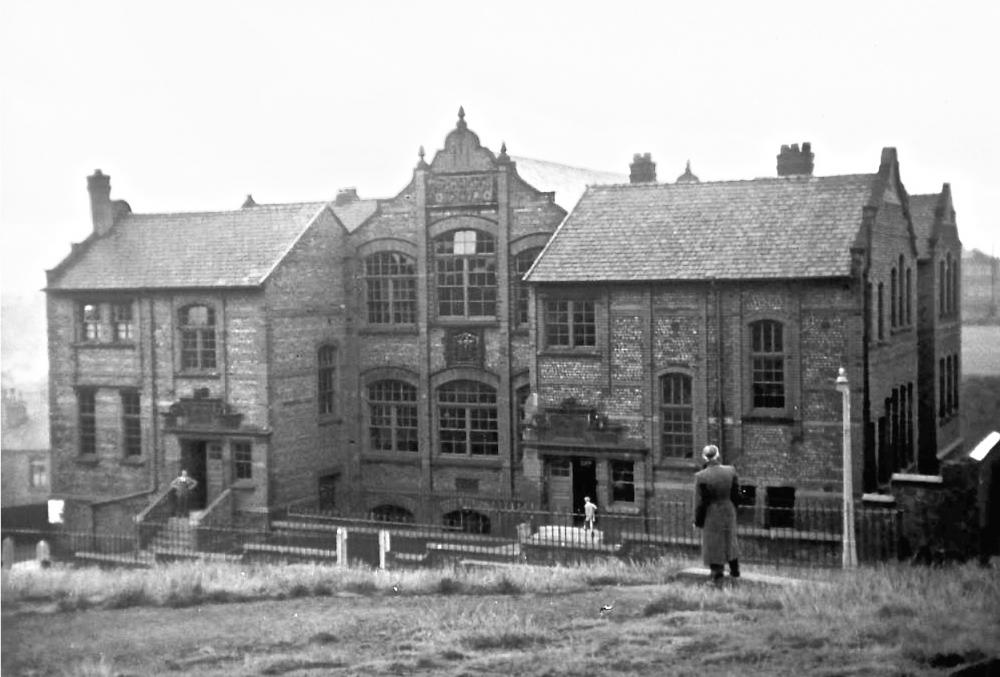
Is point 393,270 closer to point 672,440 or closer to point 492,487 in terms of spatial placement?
point 492,487

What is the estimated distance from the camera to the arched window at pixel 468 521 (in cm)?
1888

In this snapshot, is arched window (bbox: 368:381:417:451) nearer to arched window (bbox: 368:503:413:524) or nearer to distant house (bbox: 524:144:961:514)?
arched window (bbox: 368:503:413:524)

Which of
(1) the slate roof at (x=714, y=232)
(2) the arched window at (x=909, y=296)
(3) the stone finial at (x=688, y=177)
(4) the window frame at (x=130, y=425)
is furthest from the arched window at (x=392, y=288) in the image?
(2) the arched window at (x=909, y=296)

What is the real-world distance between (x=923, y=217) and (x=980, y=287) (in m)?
1.65

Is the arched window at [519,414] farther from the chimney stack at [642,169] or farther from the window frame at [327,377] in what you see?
the chimney stack at [642,169]

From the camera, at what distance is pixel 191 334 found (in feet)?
59.3

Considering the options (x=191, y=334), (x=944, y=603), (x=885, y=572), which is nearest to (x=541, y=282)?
(x=191, y=334)

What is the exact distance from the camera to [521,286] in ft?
69.5

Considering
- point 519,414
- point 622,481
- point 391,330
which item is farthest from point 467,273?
point 622,481

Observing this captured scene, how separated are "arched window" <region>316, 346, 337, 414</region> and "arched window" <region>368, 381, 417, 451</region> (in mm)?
722

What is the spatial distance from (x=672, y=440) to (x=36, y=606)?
8.12m

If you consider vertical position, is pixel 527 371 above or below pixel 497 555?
above

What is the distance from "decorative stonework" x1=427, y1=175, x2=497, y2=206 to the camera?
2073cm

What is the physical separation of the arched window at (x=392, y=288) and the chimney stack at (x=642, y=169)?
5088 mm
